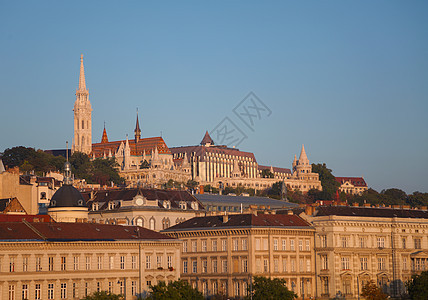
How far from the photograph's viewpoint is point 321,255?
134875mm

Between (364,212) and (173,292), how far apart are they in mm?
45928

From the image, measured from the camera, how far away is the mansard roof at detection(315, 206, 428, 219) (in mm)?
137875

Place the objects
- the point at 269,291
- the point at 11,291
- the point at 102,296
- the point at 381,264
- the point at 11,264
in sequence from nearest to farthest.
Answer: the point at 102,296 → the point at 11,291 → the point at 11,264 → the point at 269,291 → the point at 381,264

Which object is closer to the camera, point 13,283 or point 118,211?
point 13,283

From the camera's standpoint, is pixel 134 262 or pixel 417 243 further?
pixel 417 243

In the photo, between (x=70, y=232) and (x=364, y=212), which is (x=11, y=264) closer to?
(x=70, y=232)

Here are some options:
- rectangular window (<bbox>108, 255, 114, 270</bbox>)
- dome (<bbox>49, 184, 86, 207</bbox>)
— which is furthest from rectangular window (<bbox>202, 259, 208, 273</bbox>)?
rectangular window (<bbox>108, 255, 114, 270</bbox>)

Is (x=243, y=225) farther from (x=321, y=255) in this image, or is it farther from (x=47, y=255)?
(x=47, y=255)

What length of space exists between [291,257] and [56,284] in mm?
38212

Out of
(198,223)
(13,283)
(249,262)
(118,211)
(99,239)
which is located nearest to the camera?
(13,283)

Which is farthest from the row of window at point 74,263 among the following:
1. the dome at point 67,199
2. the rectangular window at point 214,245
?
the dome at point 67,199

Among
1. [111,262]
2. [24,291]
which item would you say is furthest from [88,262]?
[24,291]

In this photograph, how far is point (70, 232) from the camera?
111m

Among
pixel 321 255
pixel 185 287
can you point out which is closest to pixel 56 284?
pixel 185 287
